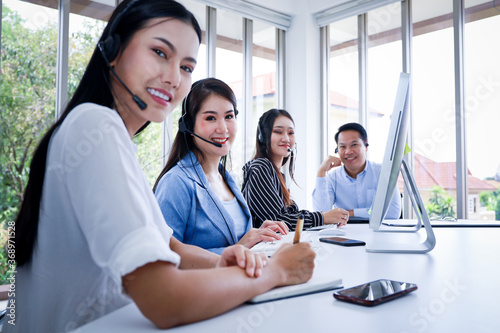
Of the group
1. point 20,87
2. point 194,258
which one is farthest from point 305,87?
point 194,258

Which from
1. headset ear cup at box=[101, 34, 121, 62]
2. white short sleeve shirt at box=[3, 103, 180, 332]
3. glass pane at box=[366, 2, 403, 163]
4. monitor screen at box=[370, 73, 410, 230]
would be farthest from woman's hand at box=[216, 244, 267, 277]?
glass pane at box=[366, 2, 403, 163]

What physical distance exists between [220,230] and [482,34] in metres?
3.48

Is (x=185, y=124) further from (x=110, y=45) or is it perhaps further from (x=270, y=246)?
(x=110, y=45)

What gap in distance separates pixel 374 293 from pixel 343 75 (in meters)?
4.32

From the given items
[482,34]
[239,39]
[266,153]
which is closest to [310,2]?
[239,39]

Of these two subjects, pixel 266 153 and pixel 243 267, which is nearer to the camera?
pixel 243 267

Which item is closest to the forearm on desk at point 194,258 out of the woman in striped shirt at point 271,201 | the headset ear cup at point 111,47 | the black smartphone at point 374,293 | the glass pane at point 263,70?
the black smartphone at point 374,293

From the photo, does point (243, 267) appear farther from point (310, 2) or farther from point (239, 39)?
point (310, 2)

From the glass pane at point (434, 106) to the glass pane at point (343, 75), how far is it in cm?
72

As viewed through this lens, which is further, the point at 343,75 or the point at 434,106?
the point at 343,75

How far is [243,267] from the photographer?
0.74 m

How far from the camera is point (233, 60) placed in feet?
14.8

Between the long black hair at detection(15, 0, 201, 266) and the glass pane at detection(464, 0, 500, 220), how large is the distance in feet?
11.7

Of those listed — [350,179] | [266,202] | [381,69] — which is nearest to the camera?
[266,202]
